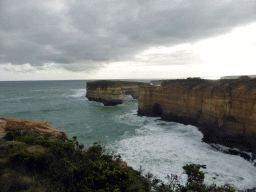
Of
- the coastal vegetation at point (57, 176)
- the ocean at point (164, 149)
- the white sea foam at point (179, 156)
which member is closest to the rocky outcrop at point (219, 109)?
the ocean at point (164, 149)

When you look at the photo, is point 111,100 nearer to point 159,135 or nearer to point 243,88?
point 159,135

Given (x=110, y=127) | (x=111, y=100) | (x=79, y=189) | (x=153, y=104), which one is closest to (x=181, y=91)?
(x=153, y=104)

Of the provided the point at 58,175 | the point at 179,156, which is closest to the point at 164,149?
the point at 179,156

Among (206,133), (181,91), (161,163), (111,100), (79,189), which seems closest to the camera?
(79,189)

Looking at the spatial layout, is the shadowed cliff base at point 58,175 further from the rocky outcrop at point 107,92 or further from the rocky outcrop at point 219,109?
the rocky outcrop at point 107,92

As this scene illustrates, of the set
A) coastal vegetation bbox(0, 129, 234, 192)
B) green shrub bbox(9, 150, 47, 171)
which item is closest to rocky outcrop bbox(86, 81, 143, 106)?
coastal vegetation bbox(0, 129, 234, 192)

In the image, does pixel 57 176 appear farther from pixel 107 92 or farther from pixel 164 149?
pixel 107 92
